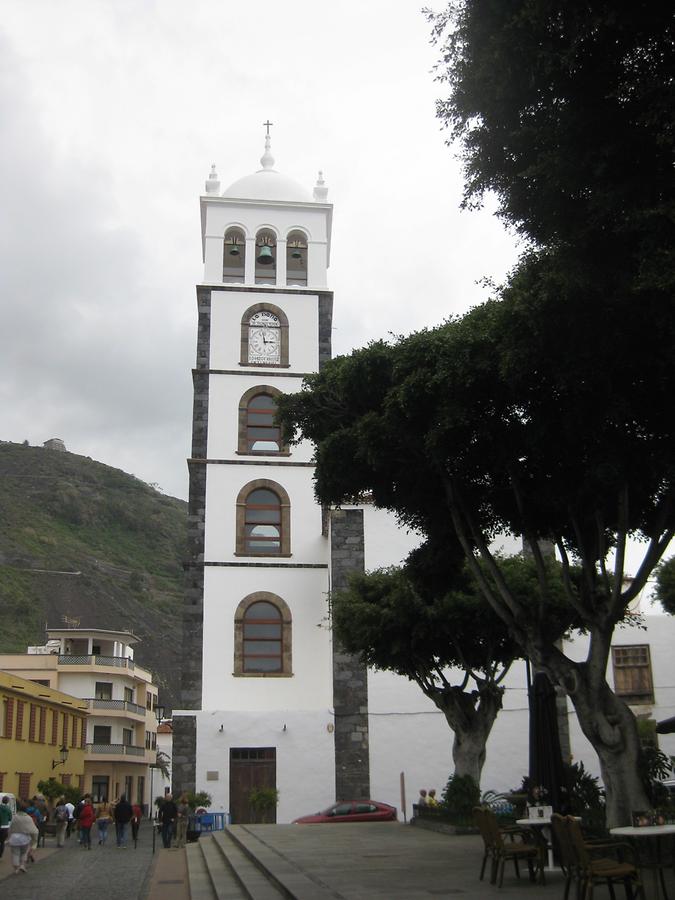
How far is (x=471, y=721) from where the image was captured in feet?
68.4

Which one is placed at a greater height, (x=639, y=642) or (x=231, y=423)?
(x=231, y=423)

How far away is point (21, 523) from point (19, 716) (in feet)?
235

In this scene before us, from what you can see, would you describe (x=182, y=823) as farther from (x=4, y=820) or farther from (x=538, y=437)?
(x=538, y=437)

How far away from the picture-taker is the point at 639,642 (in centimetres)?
3005

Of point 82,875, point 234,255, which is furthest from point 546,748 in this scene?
point 234,255

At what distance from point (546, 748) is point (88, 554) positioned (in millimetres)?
96183

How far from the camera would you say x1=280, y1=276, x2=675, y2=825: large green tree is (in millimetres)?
10336

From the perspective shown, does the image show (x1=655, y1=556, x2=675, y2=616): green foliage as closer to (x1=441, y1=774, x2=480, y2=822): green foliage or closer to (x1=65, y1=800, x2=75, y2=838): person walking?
(x1=441, y1=774, x2=480, y2=822): green foliage

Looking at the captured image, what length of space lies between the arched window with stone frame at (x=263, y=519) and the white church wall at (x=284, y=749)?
5023 millimetres

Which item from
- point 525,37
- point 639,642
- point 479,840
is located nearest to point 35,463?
point 639,642

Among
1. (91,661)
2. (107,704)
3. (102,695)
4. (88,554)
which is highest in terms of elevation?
(88,554)

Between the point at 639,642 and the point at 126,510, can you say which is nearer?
the point at 639,642

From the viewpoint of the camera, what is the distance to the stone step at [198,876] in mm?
13344

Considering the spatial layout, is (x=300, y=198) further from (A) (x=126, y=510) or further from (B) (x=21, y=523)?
(A) (x=126, y=510)
